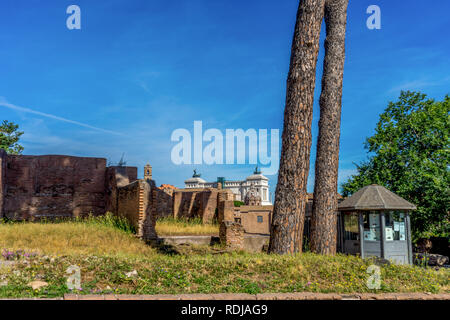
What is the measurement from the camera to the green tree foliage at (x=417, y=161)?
16.5 metres

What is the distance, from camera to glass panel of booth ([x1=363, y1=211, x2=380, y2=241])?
1088 cm

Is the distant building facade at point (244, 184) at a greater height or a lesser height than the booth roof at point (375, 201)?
greater

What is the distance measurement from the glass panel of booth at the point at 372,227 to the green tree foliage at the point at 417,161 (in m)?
6.90

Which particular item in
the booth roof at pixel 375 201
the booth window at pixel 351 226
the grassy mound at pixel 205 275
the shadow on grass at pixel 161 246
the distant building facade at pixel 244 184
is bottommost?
the shadow on grass at pixel 161 246

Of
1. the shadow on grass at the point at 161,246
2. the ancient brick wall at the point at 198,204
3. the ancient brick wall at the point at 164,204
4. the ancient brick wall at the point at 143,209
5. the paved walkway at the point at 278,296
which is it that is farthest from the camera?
the ancient brick wall at the point at 198,204

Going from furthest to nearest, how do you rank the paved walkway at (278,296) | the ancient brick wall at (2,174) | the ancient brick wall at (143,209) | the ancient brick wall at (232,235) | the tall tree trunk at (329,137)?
the ancient brick wall at (2,174)
the ancient brick wall at (232,235)
the ancient brick wall at (143,209)
the tall tree trunk at (329,137)
the paved walkway at (278,296)

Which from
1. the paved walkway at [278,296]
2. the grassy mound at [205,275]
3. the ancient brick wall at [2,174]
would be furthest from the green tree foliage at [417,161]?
the ancient brick wall at [2,174]

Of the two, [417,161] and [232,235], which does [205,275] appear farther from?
[417,161]

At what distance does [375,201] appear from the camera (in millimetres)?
10898

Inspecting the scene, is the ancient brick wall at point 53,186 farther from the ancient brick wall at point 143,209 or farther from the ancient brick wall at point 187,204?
the ancient brick wall at point 187,204

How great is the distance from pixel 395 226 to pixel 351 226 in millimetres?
1421

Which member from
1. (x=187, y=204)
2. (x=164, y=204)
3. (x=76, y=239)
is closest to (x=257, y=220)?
(x=187, y=204)

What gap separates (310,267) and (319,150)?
4289 mm
